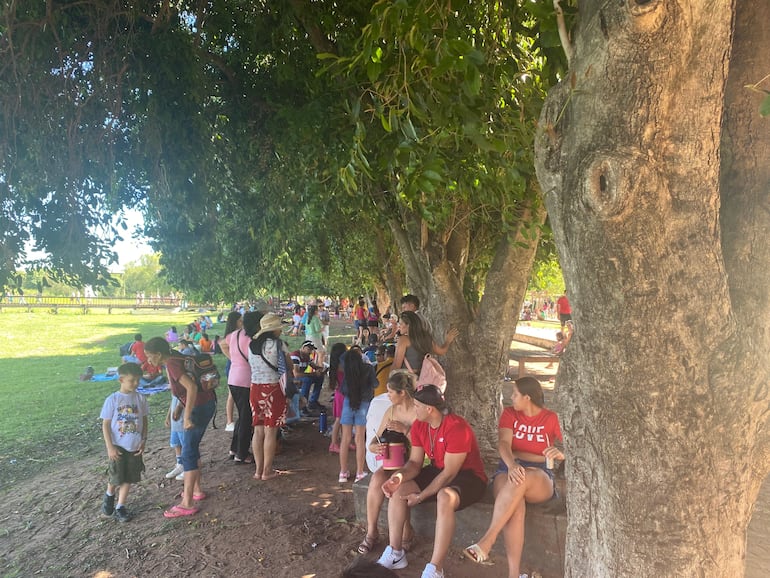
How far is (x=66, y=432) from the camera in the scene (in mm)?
8617

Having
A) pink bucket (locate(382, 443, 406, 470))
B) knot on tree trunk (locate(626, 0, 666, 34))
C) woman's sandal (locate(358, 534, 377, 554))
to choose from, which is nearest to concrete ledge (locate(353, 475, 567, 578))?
woman's sandal (locate(358, 534, 377, 554))

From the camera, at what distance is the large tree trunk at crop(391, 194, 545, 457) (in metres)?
6.11

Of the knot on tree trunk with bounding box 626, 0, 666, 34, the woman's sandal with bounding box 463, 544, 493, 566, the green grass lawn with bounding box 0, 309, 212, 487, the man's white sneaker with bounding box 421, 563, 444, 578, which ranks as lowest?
the green grass lawn with bounding box 0, 309, 212, 487

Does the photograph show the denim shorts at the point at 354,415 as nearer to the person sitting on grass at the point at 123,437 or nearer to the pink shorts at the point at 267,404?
the pink shorts at the point at 267,404

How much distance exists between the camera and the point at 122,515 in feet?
16.5

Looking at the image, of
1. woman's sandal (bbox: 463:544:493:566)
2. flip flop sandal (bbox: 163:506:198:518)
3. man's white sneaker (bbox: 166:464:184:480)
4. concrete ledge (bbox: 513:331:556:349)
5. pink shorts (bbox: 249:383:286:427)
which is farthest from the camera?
concrete ledge (bbox: 513:331:556:349)

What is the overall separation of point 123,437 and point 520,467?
3.77 metres

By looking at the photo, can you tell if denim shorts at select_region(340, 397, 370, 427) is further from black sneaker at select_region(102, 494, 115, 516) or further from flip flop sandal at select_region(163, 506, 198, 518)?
black sneaker at select_region(102, 494, 115, 516)

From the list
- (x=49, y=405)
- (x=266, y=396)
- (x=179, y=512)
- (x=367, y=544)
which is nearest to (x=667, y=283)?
(x=367, y=544)

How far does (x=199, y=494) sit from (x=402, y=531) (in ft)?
8.32

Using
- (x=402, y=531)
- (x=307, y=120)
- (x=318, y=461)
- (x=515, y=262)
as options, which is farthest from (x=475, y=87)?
(x=318, y=461)

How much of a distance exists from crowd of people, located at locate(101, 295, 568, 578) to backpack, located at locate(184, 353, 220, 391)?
0.05 meters

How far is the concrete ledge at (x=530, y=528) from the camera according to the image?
377cm

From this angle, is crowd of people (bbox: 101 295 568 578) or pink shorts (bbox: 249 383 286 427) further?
pink shorts (bbox: 249 383 286 427)
